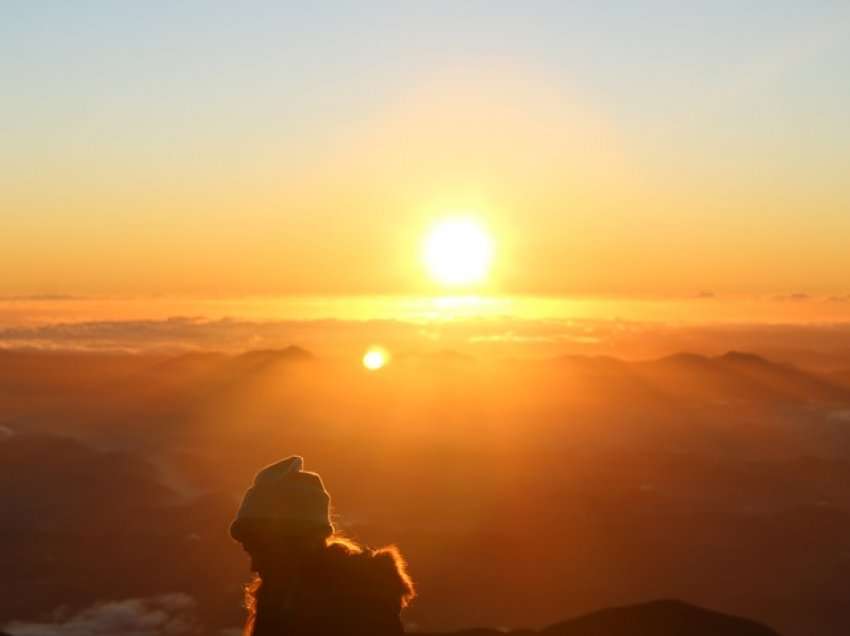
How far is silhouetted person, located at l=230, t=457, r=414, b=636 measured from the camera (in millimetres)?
5770

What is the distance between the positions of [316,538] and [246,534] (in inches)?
14.9

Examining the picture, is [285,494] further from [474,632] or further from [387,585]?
[474,632]

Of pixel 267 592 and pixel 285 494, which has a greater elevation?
pixel 285 494

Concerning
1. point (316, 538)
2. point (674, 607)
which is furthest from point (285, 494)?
point (674, 607)

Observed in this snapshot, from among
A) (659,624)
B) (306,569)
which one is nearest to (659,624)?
(659,624)

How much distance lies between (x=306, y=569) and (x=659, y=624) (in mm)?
4657

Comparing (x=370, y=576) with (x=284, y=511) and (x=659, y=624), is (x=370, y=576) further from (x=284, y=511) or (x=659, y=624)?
(x=659, y=624)

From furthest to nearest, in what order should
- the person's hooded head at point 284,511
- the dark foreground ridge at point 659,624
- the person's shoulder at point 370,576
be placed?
the dark foreground ridge at point 659,624, the person's shoulder at point 370,576, the person's hooded head at point 284,511

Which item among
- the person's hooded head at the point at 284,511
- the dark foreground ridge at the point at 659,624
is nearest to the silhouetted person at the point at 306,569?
the person's hooded head at the point at 284,511

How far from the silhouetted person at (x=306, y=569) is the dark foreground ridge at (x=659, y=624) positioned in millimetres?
3479

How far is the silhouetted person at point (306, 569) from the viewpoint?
5.77 meters

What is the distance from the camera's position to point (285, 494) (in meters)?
5.77

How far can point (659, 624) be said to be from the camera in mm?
9430

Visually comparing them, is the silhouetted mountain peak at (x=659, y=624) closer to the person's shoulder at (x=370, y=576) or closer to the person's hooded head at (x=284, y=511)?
the person's shoulder at (x=370, y=576)
